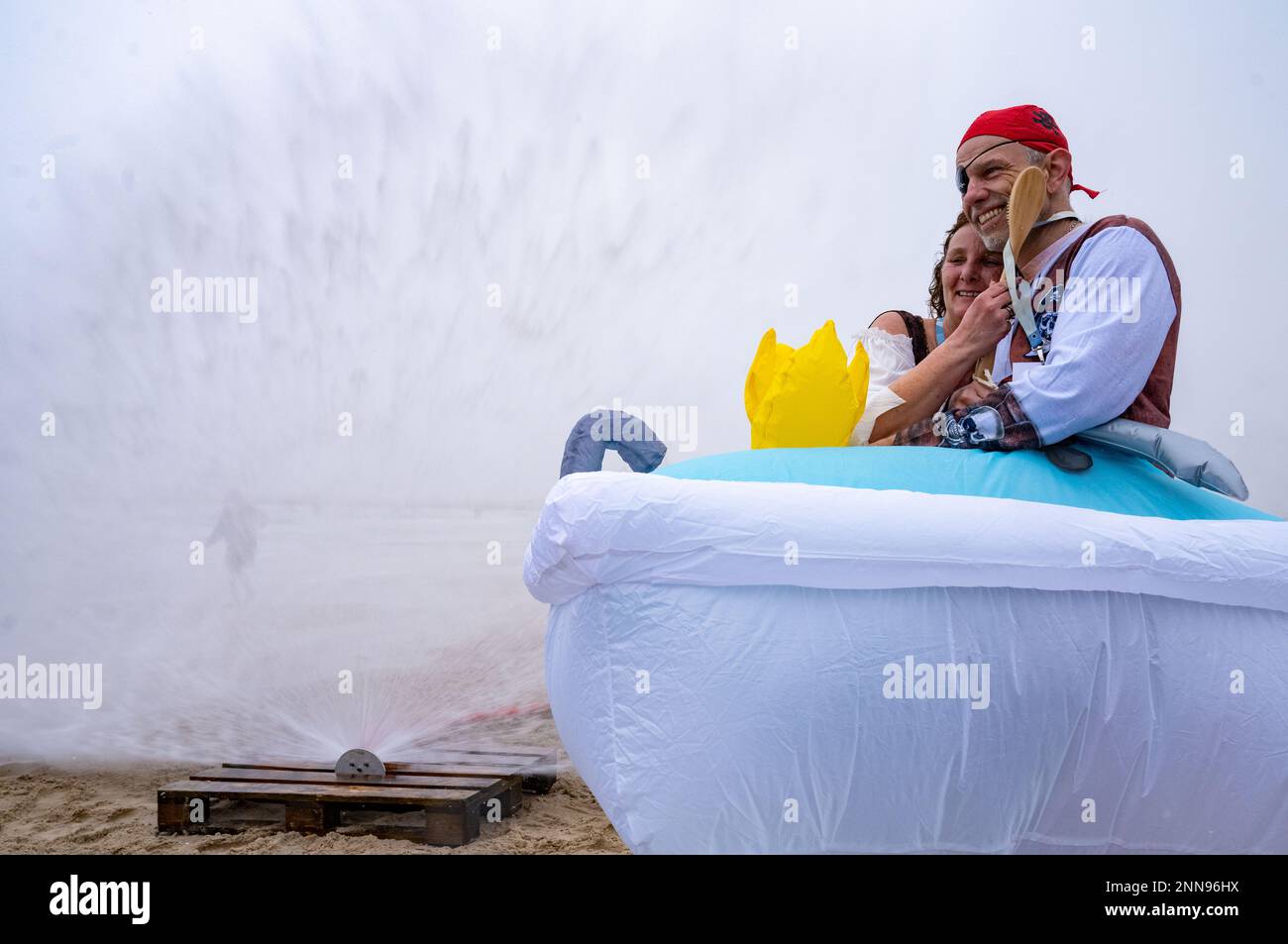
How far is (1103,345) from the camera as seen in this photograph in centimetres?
181

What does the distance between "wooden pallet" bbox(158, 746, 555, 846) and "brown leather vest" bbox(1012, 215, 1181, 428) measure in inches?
84.6

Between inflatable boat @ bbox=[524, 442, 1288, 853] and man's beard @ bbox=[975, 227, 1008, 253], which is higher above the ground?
man's beard @ bbox=[975, 227, 1008, 253]

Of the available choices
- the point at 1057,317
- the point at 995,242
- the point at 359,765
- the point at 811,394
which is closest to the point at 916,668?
the point at 811,394

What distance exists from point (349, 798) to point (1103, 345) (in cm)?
245

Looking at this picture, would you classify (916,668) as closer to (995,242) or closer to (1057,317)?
(1057,317)

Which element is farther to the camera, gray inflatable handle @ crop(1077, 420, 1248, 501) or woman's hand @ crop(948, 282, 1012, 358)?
Result: woman's hand @ crop(948, 282, 1012, 358)

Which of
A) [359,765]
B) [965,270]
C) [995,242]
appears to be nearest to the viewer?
[995,242]

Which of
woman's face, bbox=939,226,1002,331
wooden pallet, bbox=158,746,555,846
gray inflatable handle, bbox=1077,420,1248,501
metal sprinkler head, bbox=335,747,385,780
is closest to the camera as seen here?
gray inflatable handle, bbox=1077,420,1248,501

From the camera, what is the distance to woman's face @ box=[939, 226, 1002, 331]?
7.36 feet

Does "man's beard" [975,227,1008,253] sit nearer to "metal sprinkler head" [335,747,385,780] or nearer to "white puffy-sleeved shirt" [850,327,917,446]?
"white puffy-sleeved shirt" [850,327,917,446]

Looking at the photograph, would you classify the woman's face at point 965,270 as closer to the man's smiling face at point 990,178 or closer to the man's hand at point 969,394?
the man's smiling face at point 990,178

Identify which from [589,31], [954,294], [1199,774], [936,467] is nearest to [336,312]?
[589,31]

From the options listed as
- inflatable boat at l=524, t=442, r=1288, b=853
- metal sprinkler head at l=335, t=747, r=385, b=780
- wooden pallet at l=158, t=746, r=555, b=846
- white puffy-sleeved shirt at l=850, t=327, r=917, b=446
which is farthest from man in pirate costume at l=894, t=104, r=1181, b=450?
metal sprinkler head at l=335, t=747, r=385, b=780

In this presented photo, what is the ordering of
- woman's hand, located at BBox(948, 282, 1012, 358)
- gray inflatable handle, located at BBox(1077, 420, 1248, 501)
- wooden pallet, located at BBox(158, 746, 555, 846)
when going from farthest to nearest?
wooden pallet, located at BBox(158, 746, 555, 846) → woman's hand, located at BBox(948, 282, 1012, 358) → gray inflatable handle, located at BBox(1077, 420, 1248, 501)
